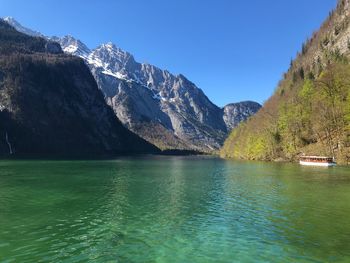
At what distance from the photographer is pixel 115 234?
32.2m

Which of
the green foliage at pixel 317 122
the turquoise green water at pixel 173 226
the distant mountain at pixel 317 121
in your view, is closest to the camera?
the turquoise green water at pixel 173 226

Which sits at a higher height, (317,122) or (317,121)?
(317,121)

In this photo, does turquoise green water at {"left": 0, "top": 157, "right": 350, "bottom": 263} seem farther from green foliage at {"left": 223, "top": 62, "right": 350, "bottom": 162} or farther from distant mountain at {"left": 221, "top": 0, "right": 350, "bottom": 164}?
distant mountain at {"left": 221, "top": 0, "right": 350, "bottom": 164}

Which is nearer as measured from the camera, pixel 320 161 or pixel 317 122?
pixel 320 161

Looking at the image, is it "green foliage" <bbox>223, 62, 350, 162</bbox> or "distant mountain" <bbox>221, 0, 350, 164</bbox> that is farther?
"distant mountain" <bbox>221, 0, 350, 164</bbox>

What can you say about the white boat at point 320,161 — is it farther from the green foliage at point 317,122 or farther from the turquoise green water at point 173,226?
the turquoise green water at point 173,226

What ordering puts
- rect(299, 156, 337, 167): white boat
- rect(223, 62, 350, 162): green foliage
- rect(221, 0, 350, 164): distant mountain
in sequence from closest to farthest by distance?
rect(299, 156, 337, 167): white boat
rect(223, 62, 350, 162): green foliage
rect(221, 0, 350, 164): distant mountain

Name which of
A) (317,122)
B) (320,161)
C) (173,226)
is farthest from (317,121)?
(173,226)

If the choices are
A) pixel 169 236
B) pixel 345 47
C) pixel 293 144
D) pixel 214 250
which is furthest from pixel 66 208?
pixel 345 47

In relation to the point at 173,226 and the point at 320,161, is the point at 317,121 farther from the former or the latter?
the point at 173,226

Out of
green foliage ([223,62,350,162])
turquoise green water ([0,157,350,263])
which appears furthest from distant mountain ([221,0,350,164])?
turquoise green water ([0,157,350,263])

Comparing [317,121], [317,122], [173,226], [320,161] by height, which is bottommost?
[173,226]

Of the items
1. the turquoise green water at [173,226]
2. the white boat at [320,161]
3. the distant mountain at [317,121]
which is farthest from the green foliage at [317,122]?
the turquoise green water at [173,226]

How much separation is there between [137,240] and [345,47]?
618 ft
